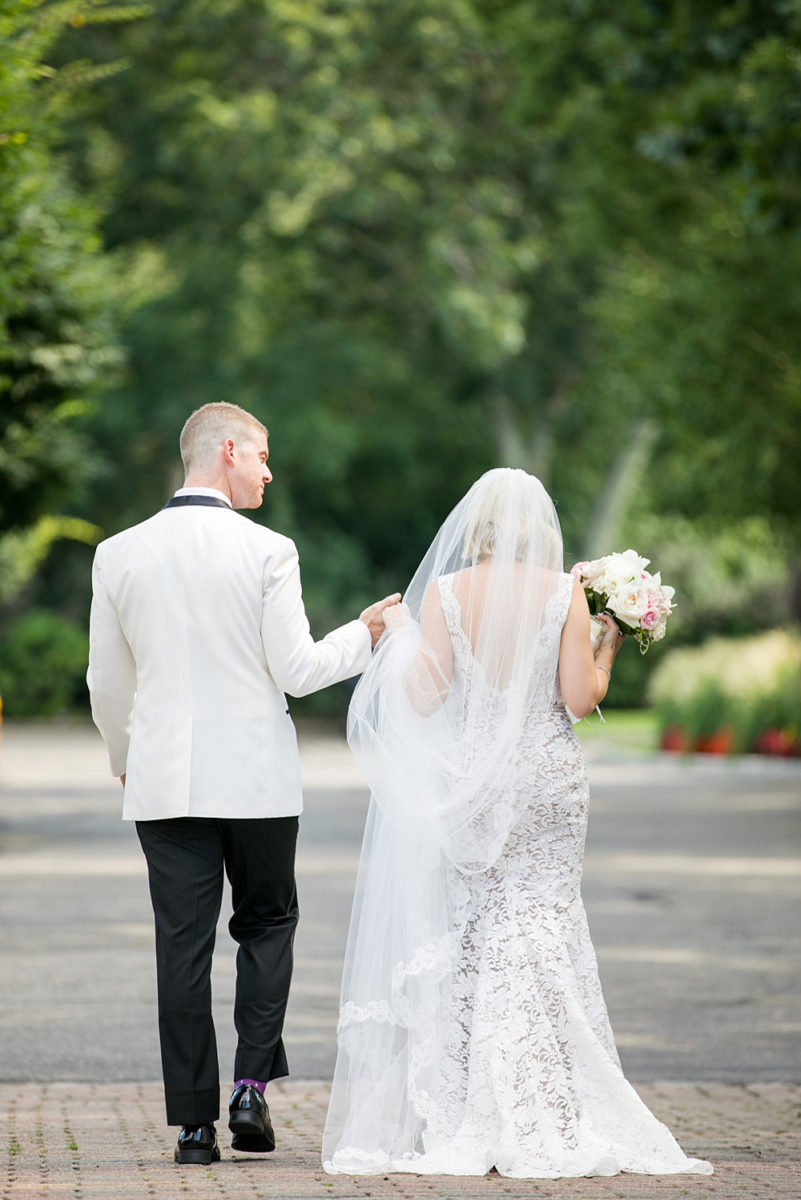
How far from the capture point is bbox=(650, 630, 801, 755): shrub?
98.3 ft

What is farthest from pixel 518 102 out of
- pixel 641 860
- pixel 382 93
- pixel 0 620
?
pixel 0 620

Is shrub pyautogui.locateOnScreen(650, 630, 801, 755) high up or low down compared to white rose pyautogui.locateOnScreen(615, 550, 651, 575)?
Result: down

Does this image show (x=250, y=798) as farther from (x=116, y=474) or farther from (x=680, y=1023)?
Answer: (x=116, y=474)

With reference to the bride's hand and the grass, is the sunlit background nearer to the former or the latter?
the grass

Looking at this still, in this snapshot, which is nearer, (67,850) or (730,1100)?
(730,1100)

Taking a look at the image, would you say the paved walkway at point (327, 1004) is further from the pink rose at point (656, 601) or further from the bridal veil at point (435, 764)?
the pink rose at point (656, 601)

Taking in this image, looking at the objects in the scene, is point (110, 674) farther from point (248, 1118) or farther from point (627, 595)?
point (627, 595)

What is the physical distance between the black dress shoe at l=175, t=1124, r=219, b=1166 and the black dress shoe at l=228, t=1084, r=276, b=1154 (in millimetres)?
68

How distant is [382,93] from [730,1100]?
98.0 ft

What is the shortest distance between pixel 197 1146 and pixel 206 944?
0.56 metres

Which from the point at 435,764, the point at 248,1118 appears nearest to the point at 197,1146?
the point at 248,1118

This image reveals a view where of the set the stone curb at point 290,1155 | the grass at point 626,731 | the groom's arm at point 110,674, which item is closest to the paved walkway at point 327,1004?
the stone curb at point 290,1155

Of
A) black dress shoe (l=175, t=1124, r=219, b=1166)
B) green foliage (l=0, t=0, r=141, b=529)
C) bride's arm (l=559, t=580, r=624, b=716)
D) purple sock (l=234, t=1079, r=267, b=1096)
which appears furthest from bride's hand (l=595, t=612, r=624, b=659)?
green foliage (l=0, t=0, r=141, b=529)

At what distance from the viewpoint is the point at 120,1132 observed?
609 cm
